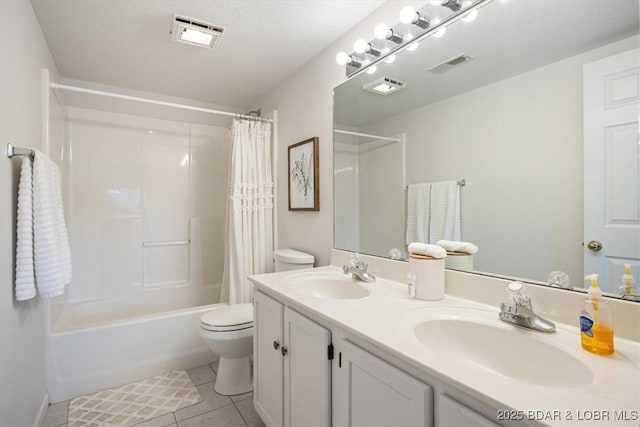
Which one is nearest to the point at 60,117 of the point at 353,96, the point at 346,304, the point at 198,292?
the point at 198,292

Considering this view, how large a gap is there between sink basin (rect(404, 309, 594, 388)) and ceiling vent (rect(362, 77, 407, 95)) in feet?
3.69

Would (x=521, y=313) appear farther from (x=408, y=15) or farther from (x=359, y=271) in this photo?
(x=408, y=15)

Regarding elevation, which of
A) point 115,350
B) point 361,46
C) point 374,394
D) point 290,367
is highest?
point 361,46

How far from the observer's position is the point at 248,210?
8.14 ft

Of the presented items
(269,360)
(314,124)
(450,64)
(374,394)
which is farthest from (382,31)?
(269,360)

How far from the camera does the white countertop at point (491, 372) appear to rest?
561 millimetres

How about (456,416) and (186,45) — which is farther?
(186,45)

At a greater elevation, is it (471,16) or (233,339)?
(471,16)

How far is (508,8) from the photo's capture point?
114cm

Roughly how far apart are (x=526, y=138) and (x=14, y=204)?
7.20ft

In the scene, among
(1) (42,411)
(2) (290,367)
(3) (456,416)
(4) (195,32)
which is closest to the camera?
(3) (456,416)

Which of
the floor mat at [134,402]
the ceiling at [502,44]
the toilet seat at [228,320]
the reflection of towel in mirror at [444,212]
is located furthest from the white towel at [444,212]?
the floor mat at [134,402]

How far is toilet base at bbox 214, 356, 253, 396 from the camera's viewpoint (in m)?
1.99

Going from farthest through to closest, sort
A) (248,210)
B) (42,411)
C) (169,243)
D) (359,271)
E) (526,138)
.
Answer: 1. (169,243)
2. (248,210)
3. (42,411)
4. (359,271)
5. (526,138)
